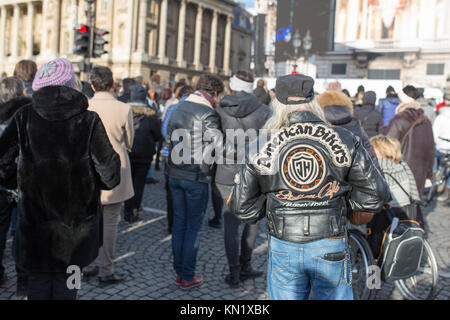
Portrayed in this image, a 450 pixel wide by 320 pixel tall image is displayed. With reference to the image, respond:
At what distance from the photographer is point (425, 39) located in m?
44.9

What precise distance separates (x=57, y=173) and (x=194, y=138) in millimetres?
1553

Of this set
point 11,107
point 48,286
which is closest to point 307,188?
point 48,286

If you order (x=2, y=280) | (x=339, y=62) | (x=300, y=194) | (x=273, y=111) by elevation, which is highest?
(x=339, y=62)

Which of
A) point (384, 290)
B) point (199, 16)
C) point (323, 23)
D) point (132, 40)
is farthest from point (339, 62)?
point (384, 290)

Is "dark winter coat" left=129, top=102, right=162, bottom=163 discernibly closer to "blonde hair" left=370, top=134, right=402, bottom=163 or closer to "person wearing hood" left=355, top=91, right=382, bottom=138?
"blonde hair" left=370, top=134, right=402, bottom=163

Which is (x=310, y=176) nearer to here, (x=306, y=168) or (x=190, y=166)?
(x=306, y=168)

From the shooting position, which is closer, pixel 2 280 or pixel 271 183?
pixel 271 183

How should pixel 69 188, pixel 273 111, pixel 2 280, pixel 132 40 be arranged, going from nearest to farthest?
pixel 273 111, pixel 69 188, pixel 2 280, pixel 132 40

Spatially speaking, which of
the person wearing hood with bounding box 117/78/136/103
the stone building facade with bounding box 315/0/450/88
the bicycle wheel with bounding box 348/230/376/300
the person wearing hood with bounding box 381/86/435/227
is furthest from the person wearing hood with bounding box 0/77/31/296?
the stone building facade with bounding box 315/0/450/88

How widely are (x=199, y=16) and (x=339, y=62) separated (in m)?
18.1

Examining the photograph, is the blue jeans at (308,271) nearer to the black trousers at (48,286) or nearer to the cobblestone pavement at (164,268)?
the black trousers at (48,286)

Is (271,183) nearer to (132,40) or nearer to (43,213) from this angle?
(43,213)

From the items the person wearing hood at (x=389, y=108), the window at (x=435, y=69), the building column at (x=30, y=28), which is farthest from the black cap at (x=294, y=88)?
the building column at (x=30, y=28)
